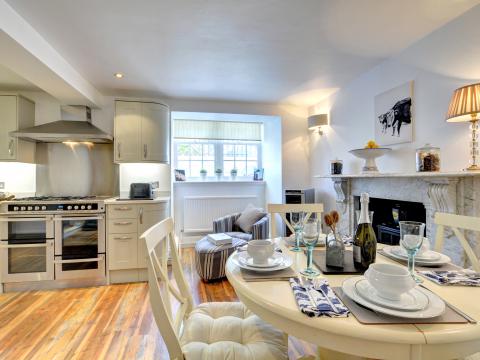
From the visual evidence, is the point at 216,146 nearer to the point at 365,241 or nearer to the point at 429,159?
the point at 429,159

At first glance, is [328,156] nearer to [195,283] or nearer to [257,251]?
[195,283]

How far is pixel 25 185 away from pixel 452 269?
426cm

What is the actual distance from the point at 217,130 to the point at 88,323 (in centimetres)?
329

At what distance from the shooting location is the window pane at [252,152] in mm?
4691

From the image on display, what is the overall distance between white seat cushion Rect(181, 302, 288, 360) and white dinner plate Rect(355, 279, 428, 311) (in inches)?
19.0

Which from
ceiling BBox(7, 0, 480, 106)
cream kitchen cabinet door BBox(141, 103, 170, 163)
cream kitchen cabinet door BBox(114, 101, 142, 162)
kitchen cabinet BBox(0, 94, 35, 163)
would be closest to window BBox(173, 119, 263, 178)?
cream kitchen cabinet door BBox(141, 103, 170, 163)

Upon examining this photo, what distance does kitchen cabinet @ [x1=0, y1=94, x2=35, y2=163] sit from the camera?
288 centimetres

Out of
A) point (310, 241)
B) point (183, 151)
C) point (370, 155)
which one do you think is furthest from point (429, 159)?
point (183, 151)

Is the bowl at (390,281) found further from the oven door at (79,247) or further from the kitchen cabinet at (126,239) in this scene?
the oven door at (79,247)

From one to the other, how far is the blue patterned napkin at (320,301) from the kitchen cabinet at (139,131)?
2.78 m

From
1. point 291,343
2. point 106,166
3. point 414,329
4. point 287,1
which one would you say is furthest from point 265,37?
point 106,166

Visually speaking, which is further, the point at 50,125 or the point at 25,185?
the point at 25,185

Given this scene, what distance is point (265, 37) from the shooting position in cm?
207

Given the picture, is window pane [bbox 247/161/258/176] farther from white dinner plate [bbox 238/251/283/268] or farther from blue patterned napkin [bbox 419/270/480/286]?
blue patterned napkin [bbox 419/270/480/286]
